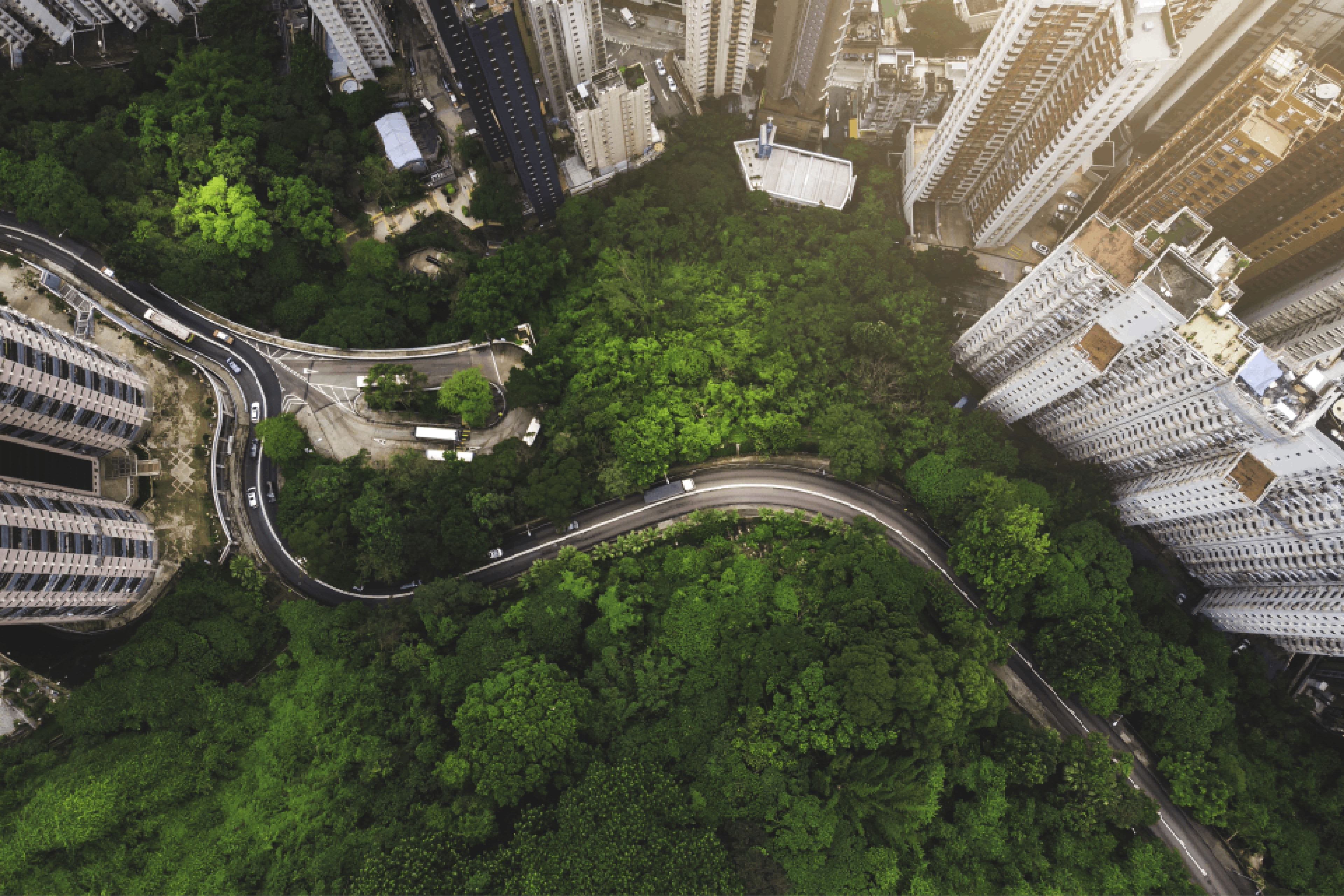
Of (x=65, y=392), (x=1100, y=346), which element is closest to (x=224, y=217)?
(x=65, y=392)

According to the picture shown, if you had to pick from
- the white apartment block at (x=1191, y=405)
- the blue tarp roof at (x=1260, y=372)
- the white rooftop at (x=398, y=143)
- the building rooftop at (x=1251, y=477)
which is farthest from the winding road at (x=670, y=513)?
the white rooftop at (x=398, y=143)

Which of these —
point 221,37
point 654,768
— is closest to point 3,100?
point 221,37

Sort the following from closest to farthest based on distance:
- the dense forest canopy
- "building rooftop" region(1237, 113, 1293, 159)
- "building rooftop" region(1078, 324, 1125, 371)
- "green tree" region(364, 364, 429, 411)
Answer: the dense forest canopy, "building rooftop" region(1078, 324, 1125, 371), "building rooftop" region(1237, 113, 1293, 159), "green tree" region(364, 364, 429, 411)

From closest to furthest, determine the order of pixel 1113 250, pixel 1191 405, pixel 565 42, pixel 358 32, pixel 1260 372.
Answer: pixel 1260 372 → pixel 1113 250 → pixel 1191 405 → pixel 565 42 → pixel 358 32

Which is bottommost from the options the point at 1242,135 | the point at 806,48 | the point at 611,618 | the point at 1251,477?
the point at 611,618

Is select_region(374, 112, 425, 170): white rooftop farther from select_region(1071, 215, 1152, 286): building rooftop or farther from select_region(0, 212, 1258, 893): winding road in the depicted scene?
select_region(1071, 215, 1152, 286): building rooftop

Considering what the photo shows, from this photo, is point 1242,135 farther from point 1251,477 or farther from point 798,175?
point 798,175

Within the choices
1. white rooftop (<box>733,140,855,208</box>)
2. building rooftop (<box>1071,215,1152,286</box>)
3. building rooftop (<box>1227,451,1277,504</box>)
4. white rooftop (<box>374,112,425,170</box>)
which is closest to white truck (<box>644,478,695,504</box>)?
building rooftop (<box>1071,215,1152,286</box>)

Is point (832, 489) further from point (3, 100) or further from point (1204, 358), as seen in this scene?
point (3, 100)
